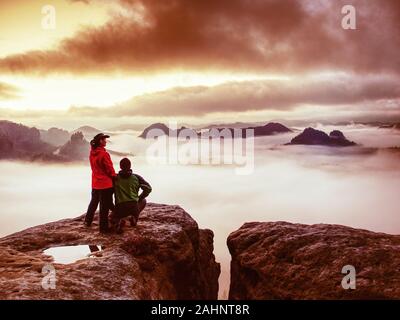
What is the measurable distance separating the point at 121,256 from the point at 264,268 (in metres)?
4.99

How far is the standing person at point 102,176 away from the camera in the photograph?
41.3 feet

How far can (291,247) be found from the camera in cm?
1394

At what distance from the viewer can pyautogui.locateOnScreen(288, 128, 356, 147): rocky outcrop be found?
141 meters

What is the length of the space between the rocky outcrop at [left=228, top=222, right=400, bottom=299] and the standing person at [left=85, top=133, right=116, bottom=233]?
523 cm

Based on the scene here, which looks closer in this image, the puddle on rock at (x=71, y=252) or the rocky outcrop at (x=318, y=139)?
the puddle on rock at (x=71, y=252)

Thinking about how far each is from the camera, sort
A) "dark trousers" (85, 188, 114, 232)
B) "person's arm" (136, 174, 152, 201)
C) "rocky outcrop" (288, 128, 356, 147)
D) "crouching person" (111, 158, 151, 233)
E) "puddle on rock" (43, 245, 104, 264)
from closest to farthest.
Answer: "puddle on rock" (43, 245, 104, 264), "dark trousers" (85, 188, 114, 232), "crouching person" (111, 158, 151, 233), "person's arm" (136, 174, 152, 201), "rocky outcrop" (288, 128, 356, 147)

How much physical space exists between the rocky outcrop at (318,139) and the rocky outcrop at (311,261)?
128 meters

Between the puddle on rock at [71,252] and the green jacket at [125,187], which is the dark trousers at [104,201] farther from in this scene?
the puddle on rock at [71,252]

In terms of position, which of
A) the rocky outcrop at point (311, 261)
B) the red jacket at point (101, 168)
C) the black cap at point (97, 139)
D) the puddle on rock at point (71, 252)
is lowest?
the rocky outcrop at point (311, 261)

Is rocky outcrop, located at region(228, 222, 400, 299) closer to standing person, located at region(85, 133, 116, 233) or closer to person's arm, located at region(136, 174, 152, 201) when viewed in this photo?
person's arm, located at region(136, 174, 152, 201)

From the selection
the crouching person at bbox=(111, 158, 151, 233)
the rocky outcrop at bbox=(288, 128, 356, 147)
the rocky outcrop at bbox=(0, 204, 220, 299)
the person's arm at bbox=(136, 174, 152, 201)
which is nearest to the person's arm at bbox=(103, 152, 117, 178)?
the crouching person at bbox=(111, 158, 151, 233)

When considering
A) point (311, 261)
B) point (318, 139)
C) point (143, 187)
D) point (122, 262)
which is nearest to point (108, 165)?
point (143, 187)

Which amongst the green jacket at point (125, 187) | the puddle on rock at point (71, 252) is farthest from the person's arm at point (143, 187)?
the puddle on rock at point (71, 252)
